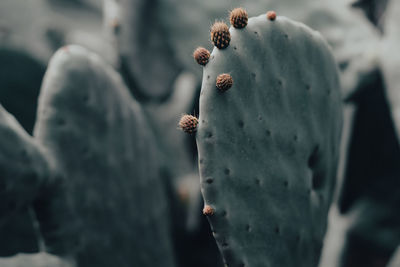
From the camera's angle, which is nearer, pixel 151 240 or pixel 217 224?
pixel 217 224

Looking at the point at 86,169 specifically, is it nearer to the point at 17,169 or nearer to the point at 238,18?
the point at 17,169

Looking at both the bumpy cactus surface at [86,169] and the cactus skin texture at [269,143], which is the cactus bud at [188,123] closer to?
the cactus skin texture at [269,143]

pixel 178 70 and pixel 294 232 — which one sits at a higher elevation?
pixel 178 70

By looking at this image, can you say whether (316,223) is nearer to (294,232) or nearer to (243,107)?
(294,232)

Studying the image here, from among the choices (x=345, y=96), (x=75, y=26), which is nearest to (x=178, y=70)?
(x=345, y=96)

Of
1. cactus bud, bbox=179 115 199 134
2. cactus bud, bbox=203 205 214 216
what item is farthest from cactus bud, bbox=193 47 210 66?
cactus bud, bbox=203 205 214 216

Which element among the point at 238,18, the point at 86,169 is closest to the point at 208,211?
the point at 238,18

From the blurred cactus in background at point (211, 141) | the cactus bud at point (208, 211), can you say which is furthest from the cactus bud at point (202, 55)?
→ the cactus bud at point (208, 211)
